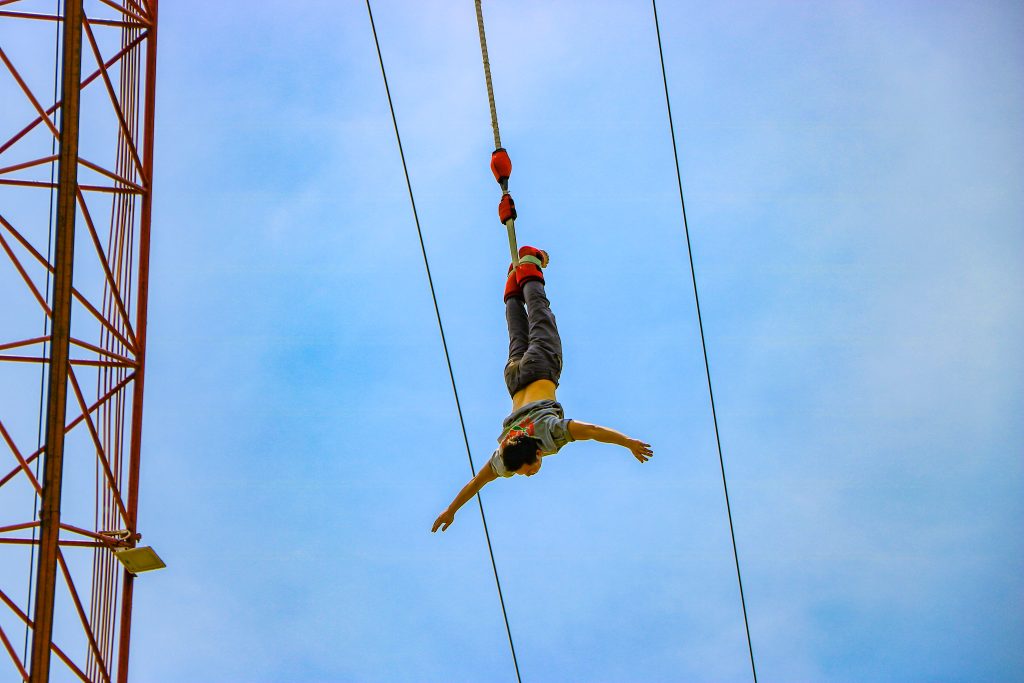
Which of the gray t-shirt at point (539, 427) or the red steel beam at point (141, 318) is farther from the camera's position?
the red steel beam at point (141, 318)

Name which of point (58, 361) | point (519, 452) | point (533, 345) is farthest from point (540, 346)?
point (58, 361)

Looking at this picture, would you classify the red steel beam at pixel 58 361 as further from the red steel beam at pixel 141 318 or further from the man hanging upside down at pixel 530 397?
the man hanging upside down at pixel 530 397

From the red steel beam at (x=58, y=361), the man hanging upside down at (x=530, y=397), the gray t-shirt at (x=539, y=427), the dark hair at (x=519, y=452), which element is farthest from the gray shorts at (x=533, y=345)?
the red steel beam at (x=58, y=361)

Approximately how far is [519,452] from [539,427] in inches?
10.3

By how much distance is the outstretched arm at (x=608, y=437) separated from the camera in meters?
8.97

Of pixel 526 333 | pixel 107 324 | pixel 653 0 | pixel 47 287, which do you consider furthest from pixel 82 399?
pixel 653 0

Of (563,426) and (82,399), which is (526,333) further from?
(82,399)

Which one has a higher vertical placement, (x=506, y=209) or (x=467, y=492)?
(x=506, y=209)

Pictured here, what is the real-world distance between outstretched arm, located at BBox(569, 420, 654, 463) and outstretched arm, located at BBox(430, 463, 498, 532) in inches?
28.9

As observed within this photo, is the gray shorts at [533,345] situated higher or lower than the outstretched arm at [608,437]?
higher

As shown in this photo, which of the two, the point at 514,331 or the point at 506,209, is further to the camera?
the point at 514,331

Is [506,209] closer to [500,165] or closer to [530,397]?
[500,165]

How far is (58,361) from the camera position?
10.1 metres

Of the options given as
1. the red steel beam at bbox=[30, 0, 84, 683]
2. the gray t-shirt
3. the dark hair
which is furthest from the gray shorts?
the red steel beam at bbox=[30, 0, 84, 683]
